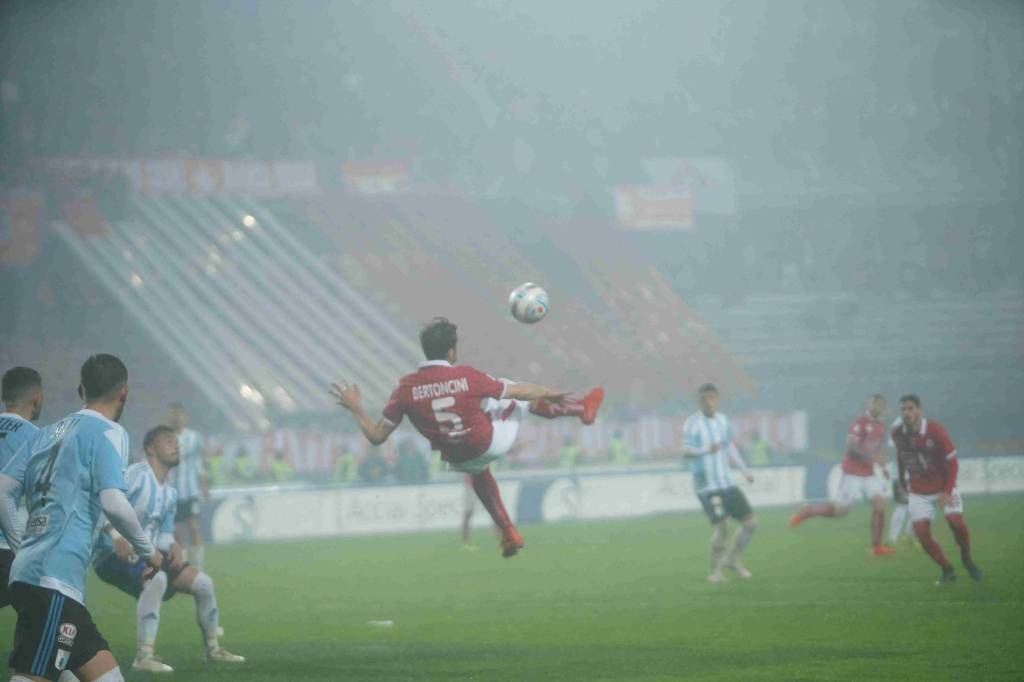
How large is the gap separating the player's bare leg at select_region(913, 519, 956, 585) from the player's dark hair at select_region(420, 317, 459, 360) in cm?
599

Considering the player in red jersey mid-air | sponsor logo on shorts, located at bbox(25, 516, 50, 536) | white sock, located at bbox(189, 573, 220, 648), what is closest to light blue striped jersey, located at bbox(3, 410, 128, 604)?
sponsor logo on shorts, located at bbox(25, 516, 50, 536)

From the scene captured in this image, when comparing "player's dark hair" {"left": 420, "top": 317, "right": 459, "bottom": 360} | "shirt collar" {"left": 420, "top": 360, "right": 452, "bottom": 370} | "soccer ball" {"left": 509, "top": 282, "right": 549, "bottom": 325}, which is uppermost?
"soccer ball" {"left": 509, "top": 282, "right": 549, "bottom": 325}

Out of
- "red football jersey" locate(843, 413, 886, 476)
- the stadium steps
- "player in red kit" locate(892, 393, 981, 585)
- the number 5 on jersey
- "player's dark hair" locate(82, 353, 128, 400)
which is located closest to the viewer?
"player's dark hair" locate(82, 353, 128, 400)

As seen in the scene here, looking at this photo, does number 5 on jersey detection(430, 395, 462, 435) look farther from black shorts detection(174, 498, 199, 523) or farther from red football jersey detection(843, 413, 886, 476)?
red football jersey detection(843, 413, 886, 476)

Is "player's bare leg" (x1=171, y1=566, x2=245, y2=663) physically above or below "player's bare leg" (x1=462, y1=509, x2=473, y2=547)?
below

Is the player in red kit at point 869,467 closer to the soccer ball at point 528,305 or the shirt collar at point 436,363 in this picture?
the soccer ball at point 528,305

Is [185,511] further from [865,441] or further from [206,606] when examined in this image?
[865,441]

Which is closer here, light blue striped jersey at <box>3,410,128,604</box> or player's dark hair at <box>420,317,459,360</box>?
light blue striped jersey at <box>3,410,128,604</box>

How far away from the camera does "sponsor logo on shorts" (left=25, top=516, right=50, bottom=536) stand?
5.79m

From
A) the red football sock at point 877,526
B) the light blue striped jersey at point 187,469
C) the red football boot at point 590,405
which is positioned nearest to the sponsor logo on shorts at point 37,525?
the red football boot at point 590,405

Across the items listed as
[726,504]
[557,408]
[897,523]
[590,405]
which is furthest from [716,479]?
[590,405]

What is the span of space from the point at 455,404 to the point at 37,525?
380cm

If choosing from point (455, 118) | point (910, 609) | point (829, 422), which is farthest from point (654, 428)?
point (910, 609)

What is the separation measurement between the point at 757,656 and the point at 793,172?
110 feet
